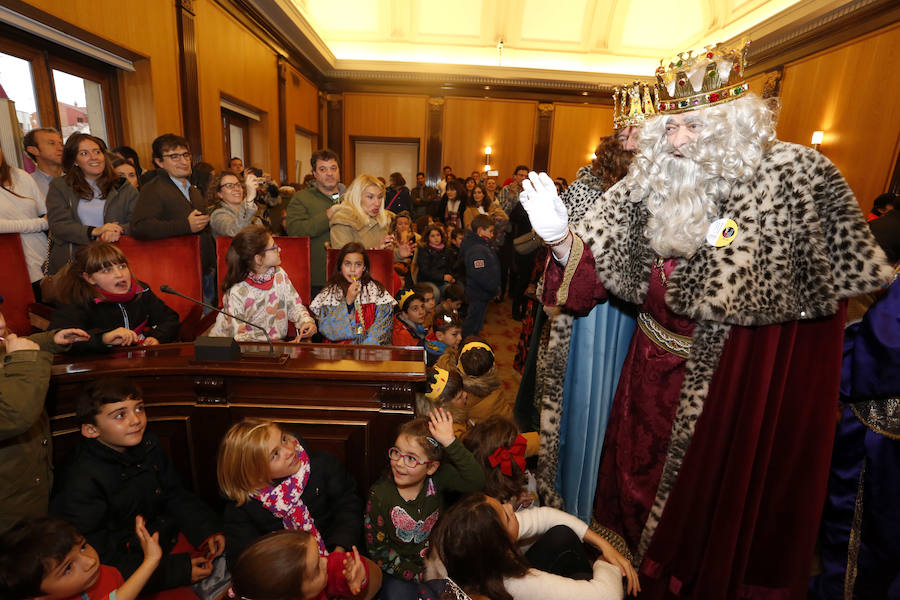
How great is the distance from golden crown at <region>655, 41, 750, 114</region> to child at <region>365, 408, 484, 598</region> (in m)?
1.37

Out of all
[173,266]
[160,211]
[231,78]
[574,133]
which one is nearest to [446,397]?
[173,266]

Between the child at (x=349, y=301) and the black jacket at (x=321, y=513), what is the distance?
3.59 ft

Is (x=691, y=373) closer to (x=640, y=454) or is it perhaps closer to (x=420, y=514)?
(x=640, y=454)

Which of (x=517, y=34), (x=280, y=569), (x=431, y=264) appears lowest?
(x=280, y=569)

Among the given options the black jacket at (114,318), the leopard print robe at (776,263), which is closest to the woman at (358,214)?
the black jacket at (114,318)

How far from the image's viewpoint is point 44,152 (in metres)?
3.23

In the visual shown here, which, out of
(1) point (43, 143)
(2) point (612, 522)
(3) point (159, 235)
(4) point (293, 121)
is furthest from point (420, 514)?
(4) point (293, 121)

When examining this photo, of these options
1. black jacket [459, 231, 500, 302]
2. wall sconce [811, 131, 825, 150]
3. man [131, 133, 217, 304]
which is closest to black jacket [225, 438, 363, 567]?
man [131, 133, 217, 304]

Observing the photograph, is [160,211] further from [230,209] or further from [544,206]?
[544,206]

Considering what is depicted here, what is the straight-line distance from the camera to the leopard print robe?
46.0 inches

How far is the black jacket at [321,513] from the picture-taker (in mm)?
1649

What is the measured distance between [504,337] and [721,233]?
13.0ft

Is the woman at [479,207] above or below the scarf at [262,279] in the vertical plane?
above

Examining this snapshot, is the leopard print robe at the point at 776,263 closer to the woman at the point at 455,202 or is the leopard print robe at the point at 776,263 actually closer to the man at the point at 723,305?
the man at the point at 723,305
